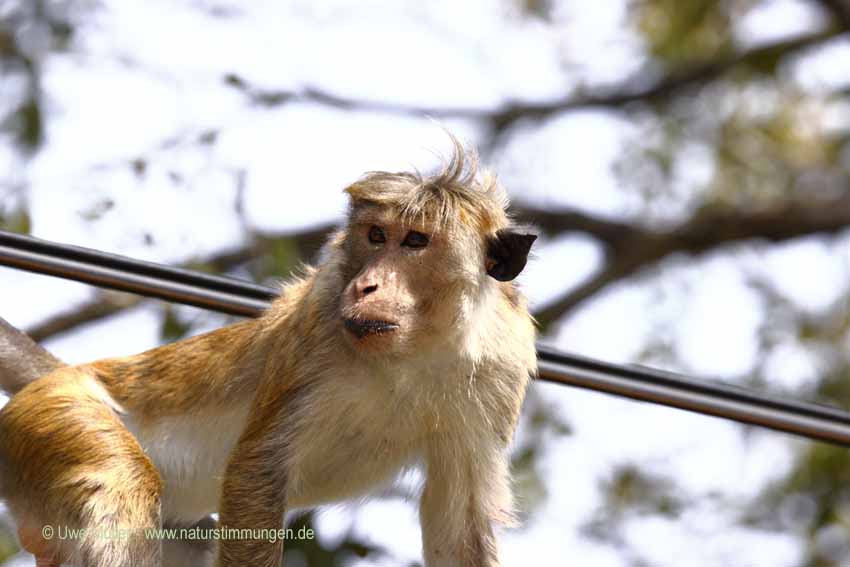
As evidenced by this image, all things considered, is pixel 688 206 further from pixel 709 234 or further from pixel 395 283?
pixel 395 283

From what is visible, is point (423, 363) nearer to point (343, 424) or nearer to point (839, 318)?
point (343, 424)

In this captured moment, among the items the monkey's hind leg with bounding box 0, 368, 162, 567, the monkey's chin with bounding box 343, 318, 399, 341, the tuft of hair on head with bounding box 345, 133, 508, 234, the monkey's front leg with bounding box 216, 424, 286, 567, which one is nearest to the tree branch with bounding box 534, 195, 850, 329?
the tuft of hair on head with bounding box 345, 133, 508, 234

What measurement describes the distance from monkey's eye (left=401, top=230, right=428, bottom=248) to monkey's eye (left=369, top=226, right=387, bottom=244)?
0.10 m

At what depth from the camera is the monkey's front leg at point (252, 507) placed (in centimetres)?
563

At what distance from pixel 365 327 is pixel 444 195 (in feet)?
2.85

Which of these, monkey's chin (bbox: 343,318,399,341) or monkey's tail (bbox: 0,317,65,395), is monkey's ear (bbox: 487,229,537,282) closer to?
monkey's chin (bbox: 343,318,399,341)

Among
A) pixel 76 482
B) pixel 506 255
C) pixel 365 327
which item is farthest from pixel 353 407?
pixel 76 482

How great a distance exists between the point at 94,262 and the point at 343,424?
1306 mm

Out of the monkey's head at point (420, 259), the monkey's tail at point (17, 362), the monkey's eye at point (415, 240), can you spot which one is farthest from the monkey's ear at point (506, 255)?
the monkey's tail at point (17, 362)

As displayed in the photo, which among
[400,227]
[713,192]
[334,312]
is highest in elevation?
[713,192]

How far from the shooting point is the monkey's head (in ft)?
18.2

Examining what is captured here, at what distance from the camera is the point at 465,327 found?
5.83 metres

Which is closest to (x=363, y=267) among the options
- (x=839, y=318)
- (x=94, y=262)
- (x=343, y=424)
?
→ (x=343, y=424)

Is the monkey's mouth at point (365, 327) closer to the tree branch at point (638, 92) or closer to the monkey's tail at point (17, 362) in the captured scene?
the monkey's tail at point (17, 362)
